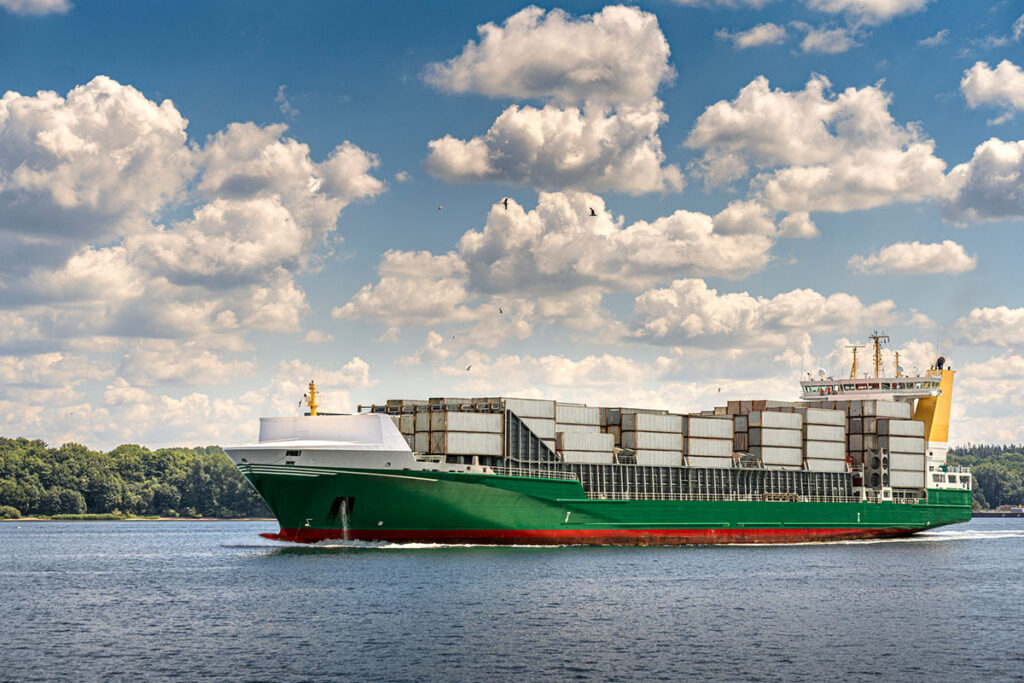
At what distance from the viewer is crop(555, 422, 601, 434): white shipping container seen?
3462 inches

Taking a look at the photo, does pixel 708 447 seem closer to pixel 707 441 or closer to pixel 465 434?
pixel 707 441

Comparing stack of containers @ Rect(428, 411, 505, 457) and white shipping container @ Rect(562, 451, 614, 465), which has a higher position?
stack of containers @ Rect(428, 411, 505, 457)

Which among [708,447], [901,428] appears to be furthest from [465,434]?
[901,428]

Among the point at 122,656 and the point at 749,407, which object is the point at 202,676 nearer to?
the point at 122,656

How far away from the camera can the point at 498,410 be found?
276 ft

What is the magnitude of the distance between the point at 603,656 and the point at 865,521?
234 feet

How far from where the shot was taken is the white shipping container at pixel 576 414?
3477 inches

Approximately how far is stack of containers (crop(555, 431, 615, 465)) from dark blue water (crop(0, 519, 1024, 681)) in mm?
8877


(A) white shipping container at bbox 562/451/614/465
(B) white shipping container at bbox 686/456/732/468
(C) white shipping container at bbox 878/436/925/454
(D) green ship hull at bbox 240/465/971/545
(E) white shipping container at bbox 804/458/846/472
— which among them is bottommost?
(D) green ship hull at bbox 240/465/971/545

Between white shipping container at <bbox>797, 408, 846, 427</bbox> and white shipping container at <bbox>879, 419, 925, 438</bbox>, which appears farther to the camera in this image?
white shipping container at <bbox>879, 419, 925, 438</bbox>

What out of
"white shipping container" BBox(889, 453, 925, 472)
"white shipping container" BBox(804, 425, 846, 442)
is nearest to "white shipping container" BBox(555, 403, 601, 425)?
"white shipping container" BBox(804, 425, 846, 442)

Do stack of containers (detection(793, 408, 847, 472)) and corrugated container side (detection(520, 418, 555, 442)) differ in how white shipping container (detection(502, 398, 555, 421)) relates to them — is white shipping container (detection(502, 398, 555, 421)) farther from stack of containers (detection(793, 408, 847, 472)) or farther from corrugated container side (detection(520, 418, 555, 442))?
stack of containers (detection(793, 408, 847, 472))

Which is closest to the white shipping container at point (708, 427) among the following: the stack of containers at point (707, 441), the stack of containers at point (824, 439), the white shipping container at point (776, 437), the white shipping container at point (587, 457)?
the stack of containers at point (707, 441)

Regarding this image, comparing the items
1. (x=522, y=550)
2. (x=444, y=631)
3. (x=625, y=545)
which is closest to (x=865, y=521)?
(x=625, y=545)
